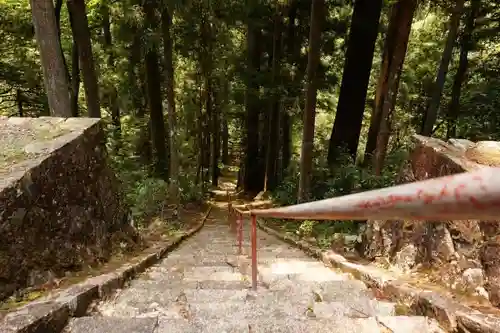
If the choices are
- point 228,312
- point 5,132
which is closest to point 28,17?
point 5,132

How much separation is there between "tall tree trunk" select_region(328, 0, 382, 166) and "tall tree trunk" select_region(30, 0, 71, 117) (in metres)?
7.45

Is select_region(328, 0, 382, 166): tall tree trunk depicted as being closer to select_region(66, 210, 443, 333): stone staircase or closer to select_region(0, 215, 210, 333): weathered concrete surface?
select_region(66, 210, 443, 333): stone staircase

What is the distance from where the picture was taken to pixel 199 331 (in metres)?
2.32

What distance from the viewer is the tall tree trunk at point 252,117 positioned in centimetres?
1427

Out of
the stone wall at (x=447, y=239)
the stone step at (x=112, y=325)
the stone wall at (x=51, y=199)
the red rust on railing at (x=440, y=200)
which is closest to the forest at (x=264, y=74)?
the stone wall at (x=51, y=199)

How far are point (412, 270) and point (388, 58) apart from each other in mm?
6824

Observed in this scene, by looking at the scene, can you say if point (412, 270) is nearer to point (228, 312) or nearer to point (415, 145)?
point (415, 145)

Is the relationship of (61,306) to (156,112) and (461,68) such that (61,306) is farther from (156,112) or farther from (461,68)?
(461,68)

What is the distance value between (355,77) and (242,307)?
1036 centimetres

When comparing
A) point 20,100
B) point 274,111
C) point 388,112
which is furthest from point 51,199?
point 274,111

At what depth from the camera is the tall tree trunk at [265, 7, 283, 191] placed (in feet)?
43.0

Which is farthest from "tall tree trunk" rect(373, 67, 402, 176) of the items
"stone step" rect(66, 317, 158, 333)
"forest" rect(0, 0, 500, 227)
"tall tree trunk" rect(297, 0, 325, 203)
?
"stone step" rect(66, 317, 158, 333)

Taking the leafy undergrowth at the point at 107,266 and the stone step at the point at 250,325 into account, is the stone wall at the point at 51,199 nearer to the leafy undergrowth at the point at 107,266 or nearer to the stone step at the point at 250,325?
the leafy undergrowth at the point at 107,266

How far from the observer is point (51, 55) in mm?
6203
